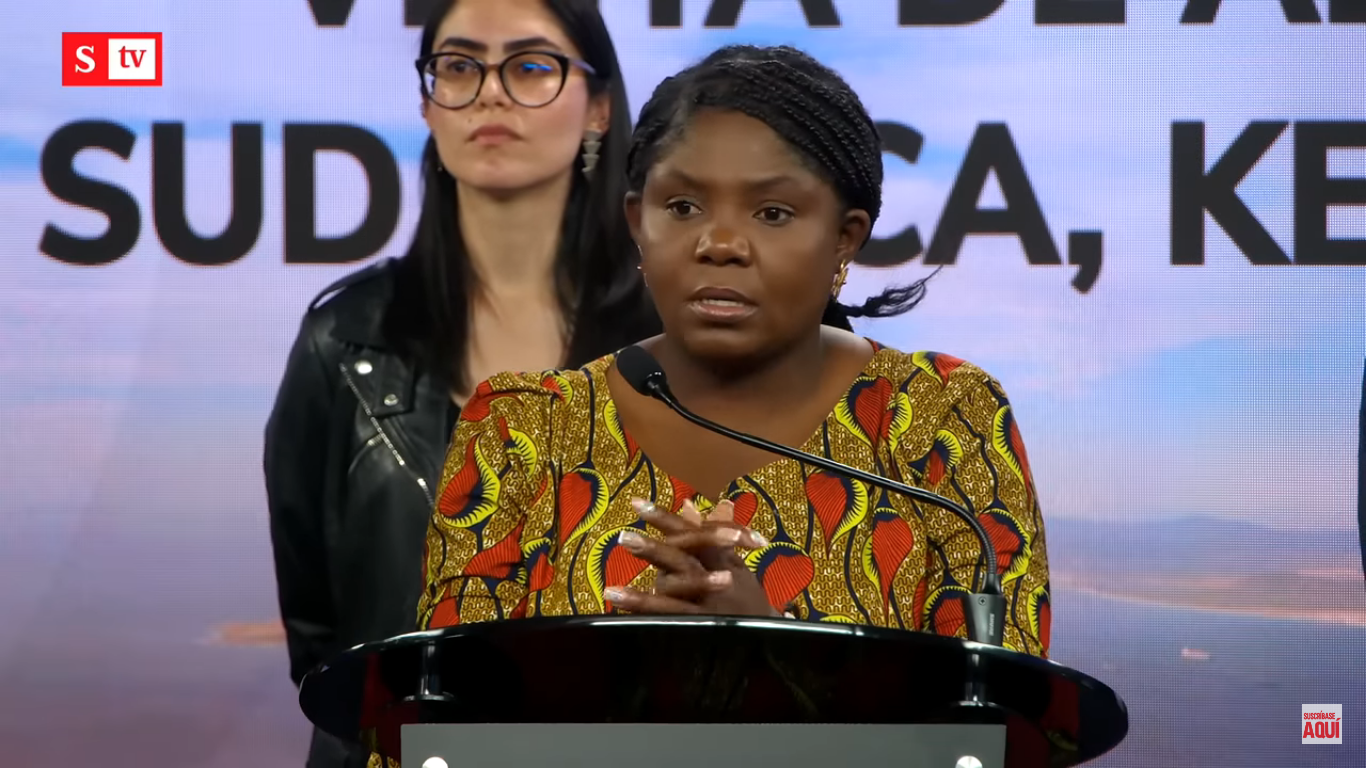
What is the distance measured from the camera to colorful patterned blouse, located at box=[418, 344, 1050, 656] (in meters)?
2.21

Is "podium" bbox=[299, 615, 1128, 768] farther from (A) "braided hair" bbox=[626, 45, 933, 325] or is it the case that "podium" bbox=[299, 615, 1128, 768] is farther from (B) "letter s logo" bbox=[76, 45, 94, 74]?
(B) "letter s logo" bbox=[76, 45, 94, 74]

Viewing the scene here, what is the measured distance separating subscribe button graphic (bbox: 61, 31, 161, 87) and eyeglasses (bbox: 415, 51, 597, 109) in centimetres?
56

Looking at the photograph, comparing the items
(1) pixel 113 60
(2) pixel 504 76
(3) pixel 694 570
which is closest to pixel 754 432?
(3) pixel 694 570

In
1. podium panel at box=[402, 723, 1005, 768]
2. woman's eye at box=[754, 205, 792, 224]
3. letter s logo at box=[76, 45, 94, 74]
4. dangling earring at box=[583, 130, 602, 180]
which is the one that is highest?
letter s logo at box=[76, 45, 94, 74]

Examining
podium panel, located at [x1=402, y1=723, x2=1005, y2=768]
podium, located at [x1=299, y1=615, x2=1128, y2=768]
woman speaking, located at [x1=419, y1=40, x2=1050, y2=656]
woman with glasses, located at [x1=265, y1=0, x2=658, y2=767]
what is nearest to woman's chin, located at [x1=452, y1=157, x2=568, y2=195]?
woman with glasses, located at [x1=265, y1=0, x2=658, y2=767]

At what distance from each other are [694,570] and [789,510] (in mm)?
520

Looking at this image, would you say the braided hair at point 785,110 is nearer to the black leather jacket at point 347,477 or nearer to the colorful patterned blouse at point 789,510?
the colorful patterned blouse at point 789,510

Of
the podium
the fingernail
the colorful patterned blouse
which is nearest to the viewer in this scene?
the podium

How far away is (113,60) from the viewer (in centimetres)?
380

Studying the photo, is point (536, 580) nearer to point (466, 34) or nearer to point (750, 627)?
point (750, 627)

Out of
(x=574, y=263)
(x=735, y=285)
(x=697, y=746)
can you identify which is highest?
(x=574, y=263)

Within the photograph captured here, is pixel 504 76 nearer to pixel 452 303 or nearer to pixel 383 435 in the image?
pixel 452 303

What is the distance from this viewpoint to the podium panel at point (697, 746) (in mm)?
1414

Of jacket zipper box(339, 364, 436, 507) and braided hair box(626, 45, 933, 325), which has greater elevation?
braided hair box(626, 45, 933, 325)
